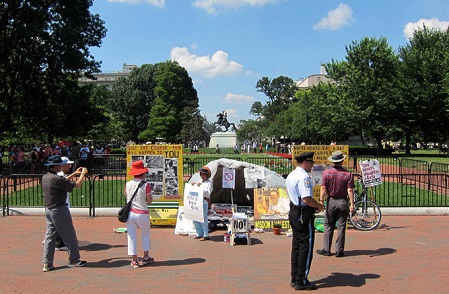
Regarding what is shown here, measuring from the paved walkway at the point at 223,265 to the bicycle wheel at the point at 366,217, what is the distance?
0.91ft

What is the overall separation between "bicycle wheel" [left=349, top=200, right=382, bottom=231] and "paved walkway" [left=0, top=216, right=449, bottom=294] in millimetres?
278

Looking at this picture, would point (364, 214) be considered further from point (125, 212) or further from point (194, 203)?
point (125, 212)

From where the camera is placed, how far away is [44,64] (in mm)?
29203

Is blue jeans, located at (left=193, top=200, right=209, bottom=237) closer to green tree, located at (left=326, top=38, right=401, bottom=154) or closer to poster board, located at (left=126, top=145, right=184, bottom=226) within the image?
Answer: poster board, located at (left=126, top=145, right=184, bottom=226)

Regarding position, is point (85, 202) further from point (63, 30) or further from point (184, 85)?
point (184, 85)

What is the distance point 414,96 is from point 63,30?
3428 cm

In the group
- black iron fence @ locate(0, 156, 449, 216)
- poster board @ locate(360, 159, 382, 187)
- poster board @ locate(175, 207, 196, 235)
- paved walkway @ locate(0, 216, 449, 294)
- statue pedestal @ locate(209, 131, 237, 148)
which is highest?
statue pedestal @ locate(209, 131, 237, 148)

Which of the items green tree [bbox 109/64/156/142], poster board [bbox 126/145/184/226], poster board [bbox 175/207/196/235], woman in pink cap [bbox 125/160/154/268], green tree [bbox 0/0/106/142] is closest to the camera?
woman in pink cap [bbox 125/160/154/268]

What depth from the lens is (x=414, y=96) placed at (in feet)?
146

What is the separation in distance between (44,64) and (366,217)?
25.3 metres

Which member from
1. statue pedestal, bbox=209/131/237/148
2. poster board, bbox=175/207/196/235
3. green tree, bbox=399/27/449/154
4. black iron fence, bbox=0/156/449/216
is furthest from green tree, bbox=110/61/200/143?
poster board, bbox=175/207/196/235

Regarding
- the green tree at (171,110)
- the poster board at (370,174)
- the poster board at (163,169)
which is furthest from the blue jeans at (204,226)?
the green tree at (171,110)

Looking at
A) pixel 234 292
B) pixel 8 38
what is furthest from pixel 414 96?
pixel 234 292

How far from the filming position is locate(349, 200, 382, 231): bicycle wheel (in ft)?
34.0
